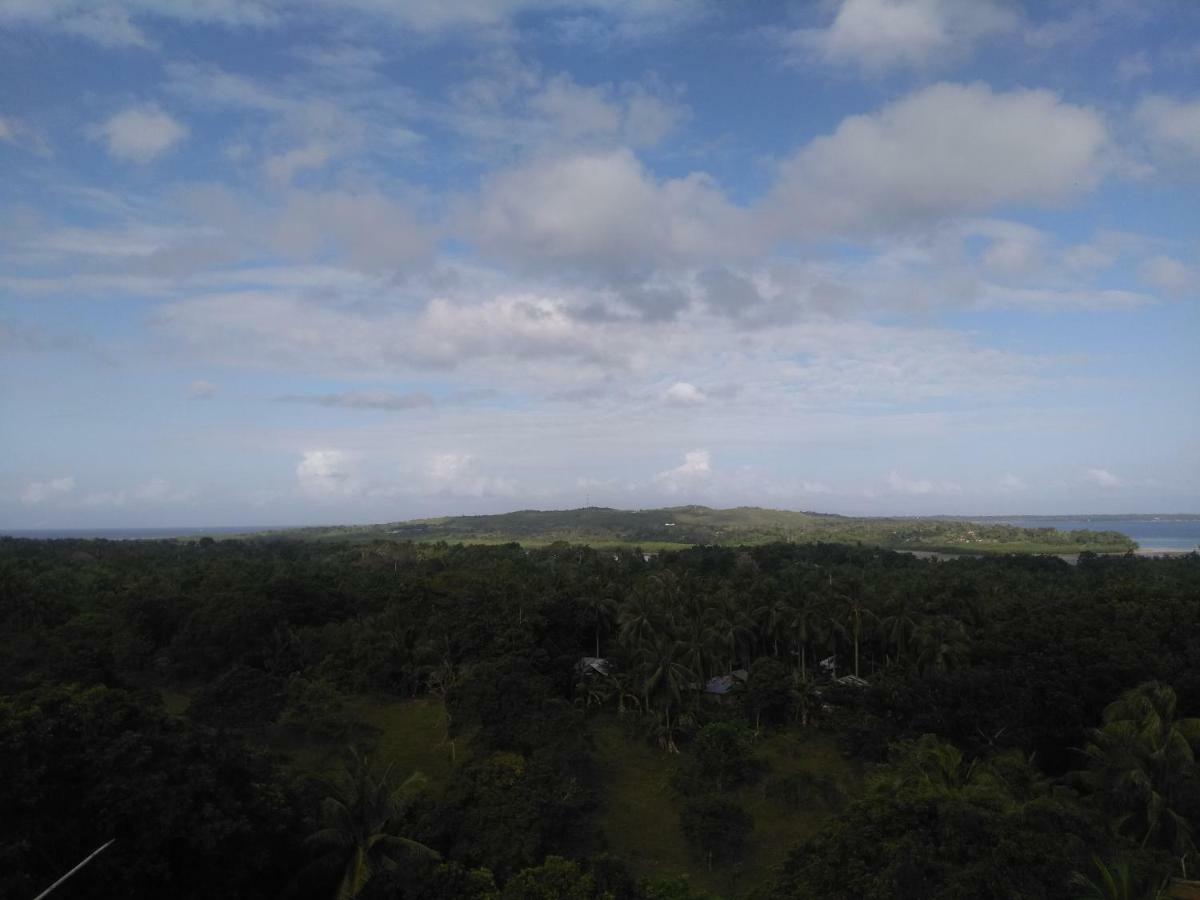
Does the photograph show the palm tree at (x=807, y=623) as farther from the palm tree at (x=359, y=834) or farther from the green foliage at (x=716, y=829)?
the palm tree at (x=359, y=834)

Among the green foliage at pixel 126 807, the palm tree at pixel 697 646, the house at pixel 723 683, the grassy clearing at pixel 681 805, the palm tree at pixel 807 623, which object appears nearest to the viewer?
the green foliage at pixel 126 807

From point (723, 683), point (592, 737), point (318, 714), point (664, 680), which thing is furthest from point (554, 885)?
point (723, 683)

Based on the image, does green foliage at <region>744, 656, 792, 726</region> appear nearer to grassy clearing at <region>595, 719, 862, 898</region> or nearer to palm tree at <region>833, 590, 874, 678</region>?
grassy clearing at <region>595, 719, 862, 898</region>

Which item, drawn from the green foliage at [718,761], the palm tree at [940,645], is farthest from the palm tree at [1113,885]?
the palm tree at [940,645]

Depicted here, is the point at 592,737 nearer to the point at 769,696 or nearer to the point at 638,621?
the point at 638,621

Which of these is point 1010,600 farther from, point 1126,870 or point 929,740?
point 1126,870

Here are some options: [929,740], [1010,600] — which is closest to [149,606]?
[929,740]
